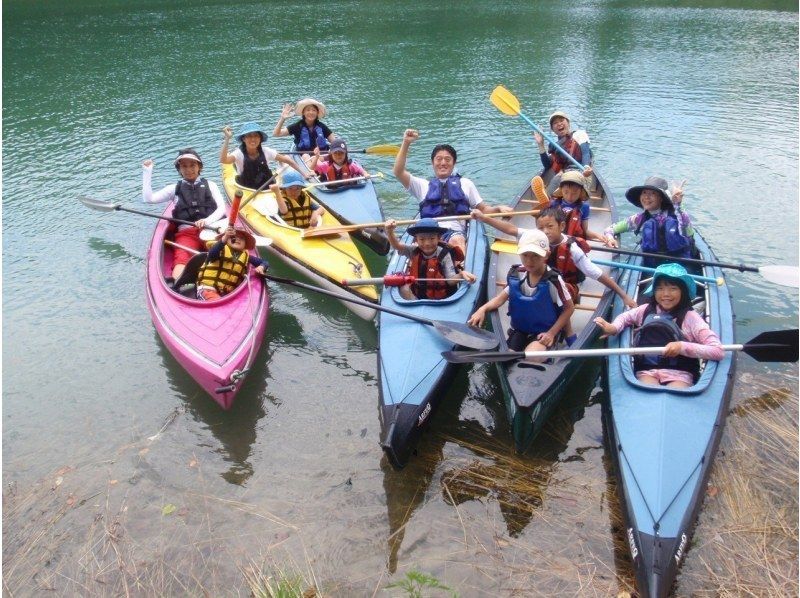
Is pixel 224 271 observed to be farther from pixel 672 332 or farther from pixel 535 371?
pixel 672 332

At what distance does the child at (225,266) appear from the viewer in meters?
6.39

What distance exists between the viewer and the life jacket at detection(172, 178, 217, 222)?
304 inches

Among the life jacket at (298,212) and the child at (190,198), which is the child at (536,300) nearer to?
the life jacket at (298,212)

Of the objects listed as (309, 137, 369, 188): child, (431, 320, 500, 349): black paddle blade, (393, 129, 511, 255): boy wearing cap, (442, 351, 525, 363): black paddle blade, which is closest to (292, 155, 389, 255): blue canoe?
(309, 137, 369, 188): child

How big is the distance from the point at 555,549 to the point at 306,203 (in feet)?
17.2

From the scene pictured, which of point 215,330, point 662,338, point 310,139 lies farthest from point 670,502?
point 310,139

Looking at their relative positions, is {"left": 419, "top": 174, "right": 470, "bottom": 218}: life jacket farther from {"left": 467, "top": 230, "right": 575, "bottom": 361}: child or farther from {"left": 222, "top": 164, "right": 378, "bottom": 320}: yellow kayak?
{"left": 467, "top": 230, "right": 575, "bottom": 361}: child

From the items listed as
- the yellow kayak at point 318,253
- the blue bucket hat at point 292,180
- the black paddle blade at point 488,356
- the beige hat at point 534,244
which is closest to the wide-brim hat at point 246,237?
the yellow kayak at point 318,253

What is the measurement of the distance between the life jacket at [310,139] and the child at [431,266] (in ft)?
14.9

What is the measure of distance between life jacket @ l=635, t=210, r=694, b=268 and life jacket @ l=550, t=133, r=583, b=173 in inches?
100

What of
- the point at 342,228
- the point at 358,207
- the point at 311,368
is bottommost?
the point at 311,368

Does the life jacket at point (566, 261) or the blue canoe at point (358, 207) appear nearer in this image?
the life jacket at point (566, 261)

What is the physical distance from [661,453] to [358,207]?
514 centimetres

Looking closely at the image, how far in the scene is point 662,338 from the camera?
492 cm
